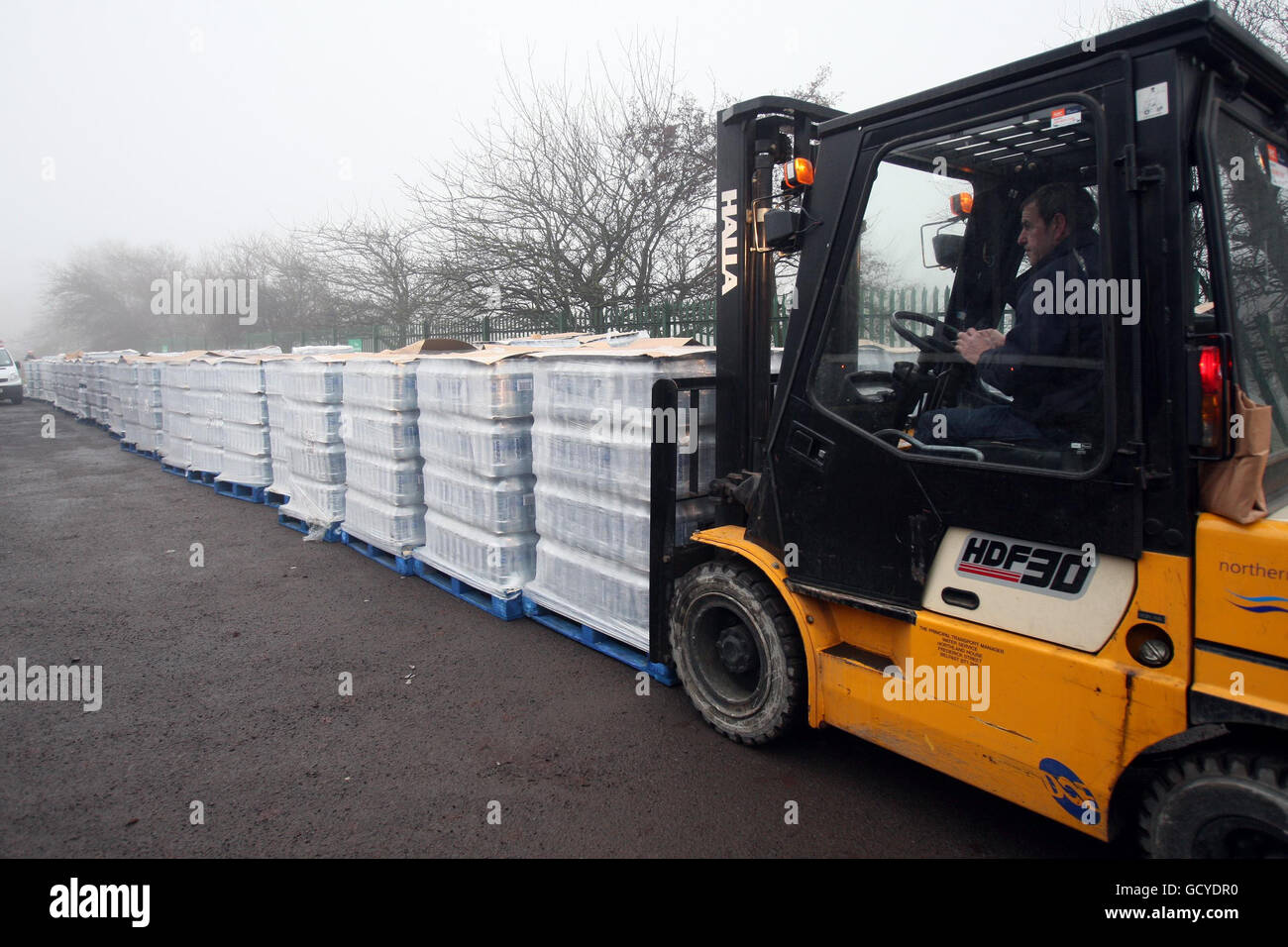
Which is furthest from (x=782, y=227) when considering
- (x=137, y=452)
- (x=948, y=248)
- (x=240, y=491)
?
(x=137, y=452)

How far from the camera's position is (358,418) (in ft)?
23.8

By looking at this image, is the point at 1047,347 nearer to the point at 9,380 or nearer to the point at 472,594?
the point at 472,594

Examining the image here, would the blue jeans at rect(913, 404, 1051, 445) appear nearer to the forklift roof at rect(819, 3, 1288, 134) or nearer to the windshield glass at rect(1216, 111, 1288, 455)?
the windshield glass at rect(1216, 111, 1288, 455)

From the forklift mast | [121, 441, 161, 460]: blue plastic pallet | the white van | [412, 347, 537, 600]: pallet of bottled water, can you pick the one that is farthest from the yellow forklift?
the white van

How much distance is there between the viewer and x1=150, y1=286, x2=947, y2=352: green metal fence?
3.19 metres

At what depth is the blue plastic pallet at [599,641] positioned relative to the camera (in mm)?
4492

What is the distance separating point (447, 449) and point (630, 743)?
2989 millimetres

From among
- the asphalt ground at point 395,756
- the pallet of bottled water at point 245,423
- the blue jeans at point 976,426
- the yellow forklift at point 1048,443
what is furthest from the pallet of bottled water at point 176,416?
the blue jeans at point 976,426

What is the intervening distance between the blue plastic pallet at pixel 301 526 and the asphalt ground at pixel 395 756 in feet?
5.13

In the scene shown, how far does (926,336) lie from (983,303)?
0.26 metres

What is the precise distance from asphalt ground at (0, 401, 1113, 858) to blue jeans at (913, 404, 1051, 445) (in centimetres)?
155

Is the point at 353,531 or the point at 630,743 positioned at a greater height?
the point at 353,531
